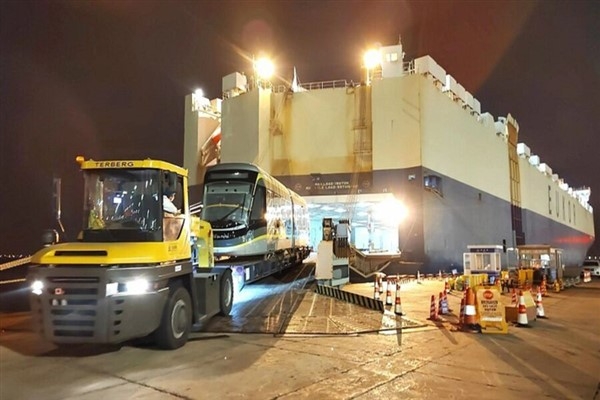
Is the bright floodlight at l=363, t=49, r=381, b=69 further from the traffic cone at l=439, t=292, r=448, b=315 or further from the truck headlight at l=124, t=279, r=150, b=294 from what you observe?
the truck headlight at l=124, t=279, r=150, b=294

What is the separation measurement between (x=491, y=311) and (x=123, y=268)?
812 cm

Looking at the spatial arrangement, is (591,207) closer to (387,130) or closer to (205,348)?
(387,130)

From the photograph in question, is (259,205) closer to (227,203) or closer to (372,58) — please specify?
(227,203)

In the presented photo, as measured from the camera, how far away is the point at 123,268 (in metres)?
7.16

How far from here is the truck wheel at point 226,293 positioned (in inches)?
436

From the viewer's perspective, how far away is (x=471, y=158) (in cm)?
4469

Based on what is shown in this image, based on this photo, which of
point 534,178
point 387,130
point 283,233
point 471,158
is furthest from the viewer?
point 534,178

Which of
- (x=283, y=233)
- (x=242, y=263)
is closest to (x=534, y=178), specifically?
(x=283, y=233)

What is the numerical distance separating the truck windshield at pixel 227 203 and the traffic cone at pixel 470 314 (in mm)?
7278

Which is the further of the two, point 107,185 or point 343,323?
point 343,323

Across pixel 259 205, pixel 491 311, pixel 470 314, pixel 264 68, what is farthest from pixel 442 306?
pixel 264 68

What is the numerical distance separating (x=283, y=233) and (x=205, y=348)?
11.3m

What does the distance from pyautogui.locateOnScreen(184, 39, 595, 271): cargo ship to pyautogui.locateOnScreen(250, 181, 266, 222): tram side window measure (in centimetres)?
1865

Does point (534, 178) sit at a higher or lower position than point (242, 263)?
higher
